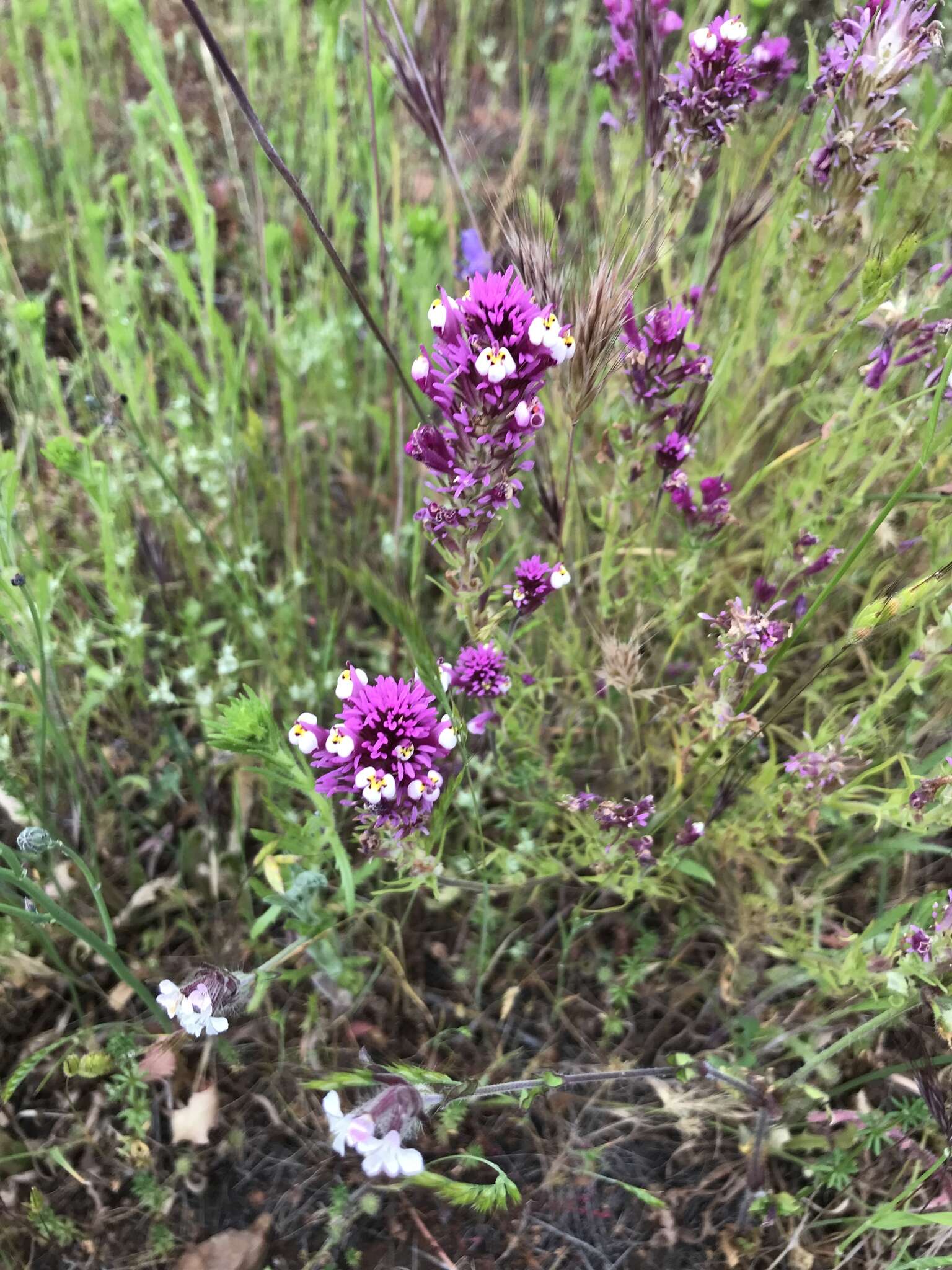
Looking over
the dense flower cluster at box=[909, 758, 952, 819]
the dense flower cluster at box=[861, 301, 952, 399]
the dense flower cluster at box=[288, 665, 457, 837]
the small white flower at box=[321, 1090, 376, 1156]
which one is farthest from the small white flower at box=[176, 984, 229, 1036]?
the dense flower cluster at box=[861, 301, 952, 399]

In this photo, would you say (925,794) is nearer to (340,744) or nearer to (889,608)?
(889,608)

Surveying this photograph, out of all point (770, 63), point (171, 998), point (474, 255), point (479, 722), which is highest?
point (474, 255)

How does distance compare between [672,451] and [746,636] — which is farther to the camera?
[672,451]

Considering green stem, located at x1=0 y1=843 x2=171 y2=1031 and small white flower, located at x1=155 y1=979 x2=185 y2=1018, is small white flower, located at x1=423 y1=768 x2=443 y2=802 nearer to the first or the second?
small white flower, located at x1=155 y1=979 x2=185 y2=1018

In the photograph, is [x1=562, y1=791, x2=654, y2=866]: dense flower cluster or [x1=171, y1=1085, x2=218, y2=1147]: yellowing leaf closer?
[x1=562, y1=791, x2=654, y2=866]: dense flower cluster

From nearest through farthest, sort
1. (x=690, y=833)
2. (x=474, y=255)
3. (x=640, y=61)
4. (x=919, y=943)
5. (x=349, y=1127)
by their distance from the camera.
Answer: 1. (x=349, y=1127)
2. (x=919, y=943)
3. (x=690, y=833)
4. (x=640, y=61)
5. (x=474, y=255)

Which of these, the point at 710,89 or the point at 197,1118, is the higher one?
the point at 710,89

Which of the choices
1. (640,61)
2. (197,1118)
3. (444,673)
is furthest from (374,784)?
(640,61)

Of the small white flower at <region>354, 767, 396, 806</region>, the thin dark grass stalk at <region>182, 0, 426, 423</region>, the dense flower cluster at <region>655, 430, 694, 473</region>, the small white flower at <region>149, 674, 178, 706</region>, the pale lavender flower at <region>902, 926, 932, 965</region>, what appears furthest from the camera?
the small white flower at <region>149, 674, 178, 706</region>
